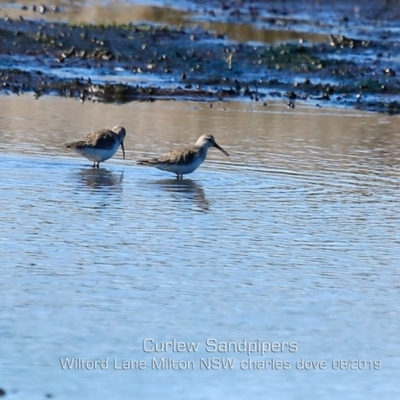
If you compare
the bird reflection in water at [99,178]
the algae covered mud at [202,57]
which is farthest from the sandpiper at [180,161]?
the algae covered mud at [202,57]

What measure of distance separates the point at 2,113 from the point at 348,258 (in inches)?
315

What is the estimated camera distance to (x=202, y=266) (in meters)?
8.44

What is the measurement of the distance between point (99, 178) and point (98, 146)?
0.55 meters

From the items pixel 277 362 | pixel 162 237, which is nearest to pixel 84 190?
pixel 162 237

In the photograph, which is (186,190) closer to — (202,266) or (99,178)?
(99,178)

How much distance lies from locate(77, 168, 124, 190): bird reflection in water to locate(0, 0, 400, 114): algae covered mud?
233 inches

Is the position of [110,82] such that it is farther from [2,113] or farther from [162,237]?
[162,237]

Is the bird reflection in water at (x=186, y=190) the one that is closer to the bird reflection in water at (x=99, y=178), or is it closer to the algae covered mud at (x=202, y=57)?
the bird reflection in water at (x=99, y=178)

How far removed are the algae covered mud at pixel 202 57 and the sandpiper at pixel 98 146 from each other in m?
5.60

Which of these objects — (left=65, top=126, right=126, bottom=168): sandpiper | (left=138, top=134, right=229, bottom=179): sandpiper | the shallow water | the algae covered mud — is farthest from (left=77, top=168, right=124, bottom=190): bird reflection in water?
the algae covered mud

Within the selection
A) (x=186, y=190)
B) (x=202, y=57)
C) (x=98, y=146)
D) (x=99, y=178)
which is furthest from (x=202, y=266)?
(x=202, y=57)

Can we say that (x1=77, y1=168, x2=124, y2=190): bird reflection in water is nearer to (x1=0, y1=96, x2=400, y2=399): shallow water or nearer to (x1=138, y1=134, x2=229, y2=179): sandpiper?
(x1=0, y1=96, x2=400, y2=399): shallow water

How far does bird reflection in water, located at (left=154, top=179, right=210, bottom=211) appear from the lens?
10.8 meters

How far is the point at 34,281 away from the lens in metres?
7.86
